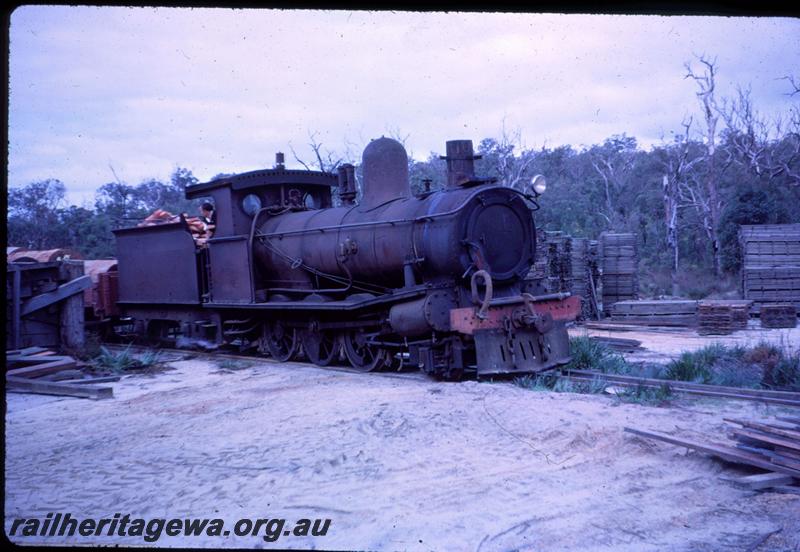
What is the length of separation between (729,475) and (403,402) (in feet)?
10.2

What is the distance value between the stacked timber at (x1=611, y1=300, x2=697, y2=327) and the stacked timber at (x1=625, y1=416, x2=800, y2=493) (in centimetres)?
1027

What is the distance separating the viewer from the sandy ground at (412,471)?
12.2ft

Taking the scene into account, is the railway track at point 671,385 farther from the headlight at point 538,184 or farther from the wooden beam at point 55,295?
the wooden beam at point 55,295

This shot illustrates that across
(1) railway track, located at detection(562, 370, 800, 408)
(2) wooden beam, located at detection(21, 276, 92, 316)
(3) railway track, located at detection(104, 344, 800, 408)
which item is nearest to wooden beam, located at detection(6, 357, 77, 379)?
(2) wooden beam, located at detection(21, 276, 92, 316)

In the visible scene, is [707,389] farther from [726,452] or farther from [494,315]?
[726,452]

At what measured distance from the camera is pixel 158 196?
129 feet

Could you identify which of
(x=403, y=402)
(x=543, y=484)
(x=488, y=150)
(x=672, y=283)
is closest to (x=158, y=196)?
(x=488, y=150)

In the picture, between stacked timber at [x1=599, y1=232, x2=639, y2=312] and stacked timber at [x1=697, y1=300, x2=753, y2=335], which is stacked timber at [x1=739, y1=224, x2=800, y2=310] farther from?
stacked timber at [x1=697, y1=300, x2=753, y2=335]

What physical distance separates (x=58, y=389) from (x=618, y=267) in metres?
13.6

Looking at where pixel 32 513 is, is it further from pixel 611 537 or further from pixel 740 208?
pixel 740 208

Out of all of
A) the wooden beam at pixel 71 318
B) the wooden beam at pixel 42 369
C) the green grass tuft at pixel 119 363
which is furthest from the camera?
the wooden beam at pixel 71 318

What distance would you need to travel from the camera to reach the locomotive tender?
7.83 m

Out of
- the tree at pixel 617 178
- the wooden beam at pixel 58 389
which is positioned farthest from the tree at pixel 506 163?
the wooden beam at pixel 58 389

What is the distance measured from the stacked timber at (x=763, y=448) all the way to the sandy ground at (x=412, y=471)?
10cm
